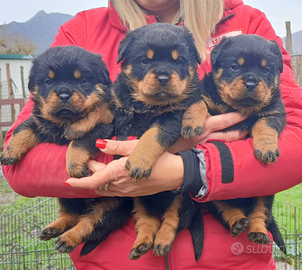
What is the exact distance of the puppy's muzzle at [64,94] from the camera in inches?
63.0

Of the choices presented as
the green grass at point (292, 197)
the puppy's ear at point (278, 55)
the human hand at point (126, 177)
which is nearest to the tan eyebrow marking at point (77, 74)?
the human hand at point (126, 177)

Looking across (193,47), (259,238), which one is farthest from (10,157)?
(259,238)

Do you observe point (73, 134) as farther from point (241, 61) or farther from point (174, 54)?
point (241, 61)

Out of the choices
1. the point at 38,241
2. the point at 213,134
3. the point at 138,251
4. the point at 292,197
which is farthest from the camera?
the point at 292,197

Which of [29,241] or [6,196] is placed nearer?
[29,241]

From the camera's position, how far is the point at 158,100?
174 centimetres

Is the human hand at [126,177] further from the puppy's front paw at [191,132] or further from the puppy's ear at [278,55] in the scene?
the puppy's ear at [278,55]

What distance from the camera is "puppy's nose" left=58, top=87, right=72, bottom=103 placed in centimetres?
160

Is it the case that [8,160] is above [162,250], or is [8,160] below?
above

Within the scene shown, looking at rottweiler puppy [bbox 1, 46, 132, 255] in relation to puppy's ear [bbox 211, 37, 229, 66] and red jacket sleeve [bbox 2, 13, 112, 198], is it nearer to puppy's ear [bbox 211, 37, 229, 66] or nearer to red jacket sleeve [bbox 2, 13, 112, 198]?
red jacket sleeve [bbox 2, 13, 112, 198]

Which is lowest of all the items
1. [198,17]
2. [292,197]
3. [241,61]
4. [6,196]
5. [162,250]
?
[6,196]

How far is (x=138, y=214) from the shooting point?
173 centimetres

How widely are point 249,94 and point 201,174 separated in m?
0.61

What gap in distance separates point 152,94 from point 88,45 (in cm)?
60
